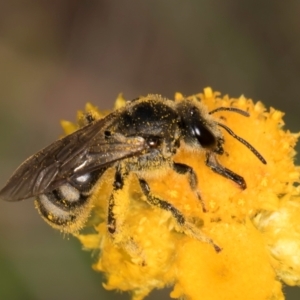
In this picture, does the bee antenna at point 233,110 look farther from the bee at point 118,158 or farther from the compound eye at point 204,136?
the compound eye at point 204,136

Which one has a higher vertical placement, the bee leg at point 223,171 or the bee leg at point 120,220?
the bee leg at point 223,171

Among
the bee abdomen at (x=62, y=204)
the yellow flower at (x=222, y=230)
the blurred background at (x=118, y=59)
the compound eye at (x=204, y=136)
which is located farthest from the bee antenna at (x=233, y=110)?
the blurred background at (x=118, y=59)

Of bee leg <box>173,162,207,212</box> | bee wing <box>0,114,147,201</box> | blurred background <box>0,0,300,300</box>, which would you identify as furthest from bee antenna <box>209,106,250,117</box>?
blurred background <box>0,0,300,300</box>

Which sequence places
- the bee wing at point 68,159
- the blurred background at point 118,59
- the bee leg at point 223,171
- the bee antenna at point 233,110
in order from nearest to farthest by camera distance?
the bee wing at point 68,159 → the bee leg at point 223,171 → the bee antenna at point 233,110 → the blurred background at point 118,59

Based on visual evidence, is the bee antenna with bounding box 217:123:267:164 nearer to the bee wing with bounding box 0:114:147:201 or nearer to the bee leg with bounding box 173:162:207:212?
the bee leg with bounding box 173:162:207:212

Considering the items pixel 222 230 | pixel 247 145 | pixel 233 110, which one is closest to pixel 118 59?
pixel 233 110

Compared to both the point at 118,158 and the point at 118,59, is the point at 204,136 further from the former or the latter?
the point at 118,59

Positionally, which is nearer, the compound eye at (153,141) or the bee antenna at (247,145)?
the compound eye at (153,141)
